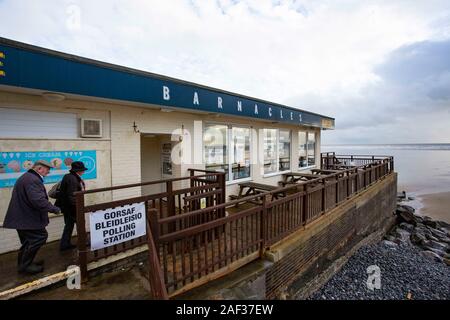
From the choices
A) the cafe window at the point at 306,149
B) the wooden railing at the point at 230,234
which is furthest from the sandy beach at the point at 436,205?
the wooden railing at the point at 230,234

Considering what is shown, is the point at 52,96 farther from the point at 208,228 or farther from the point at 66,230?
the point at 208,228

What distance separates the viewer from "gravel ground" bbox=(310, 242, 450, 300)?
16.8 feet

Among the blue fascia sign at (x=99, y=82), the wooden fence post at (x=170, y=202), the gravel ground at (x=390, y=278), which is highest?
the blue fascia sign at (x=99, y=82)

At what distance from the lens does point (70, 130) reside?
4.40m

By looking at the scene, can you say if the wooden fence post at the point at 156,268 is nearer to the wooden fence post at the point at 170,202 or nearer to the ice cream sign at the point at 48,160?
the wooden fence post at the point at 170,202

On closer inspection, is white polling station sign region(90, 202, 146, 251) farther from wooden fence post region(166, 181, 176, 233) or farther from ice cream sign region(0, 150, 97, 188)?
ice cream sign region(0, 150, 97, 188)

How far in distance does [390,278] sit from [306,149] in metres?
6.32

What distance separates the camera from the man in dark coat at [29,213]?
3156mm

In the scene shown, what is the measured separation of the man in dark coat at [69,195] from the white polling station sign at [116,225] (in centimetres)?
84

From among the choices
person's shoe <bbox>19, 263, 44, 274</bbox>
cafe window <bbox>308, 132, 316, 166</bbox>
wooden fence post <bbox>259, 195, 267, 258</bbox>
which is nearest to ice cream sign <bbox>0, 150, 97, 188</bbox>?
person's shoe <bbox>19, 263, 44, 274</bbox>

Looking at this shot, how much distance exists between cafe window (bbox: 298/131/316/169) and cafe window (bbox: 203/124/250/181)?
389cm
